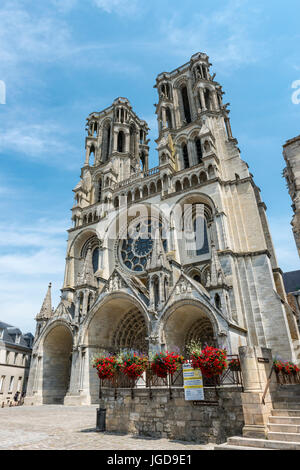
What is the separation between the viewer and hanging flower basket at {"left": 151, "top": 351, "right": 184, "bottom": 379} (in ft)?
31.2

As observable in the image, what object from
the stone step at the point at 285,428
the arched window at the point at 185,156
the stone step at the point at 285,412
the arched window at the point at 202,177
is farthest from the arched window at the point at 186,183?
the stone step at the point at 285,428

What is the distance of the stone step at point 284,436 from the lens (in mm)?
6098

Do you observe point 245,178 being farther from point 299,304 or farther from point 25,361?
point 25,361

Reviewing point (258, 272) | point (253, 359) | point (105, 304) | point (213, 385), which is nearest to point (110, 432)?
point (213, 385)

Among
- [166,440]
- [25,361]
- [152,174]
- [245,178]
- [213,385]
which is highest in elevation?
[152,174]

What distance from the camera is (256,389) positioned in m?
7.27

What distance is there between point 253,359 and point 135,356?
4302 millimetres

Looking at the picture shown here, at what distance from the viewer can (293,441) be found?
609 cm

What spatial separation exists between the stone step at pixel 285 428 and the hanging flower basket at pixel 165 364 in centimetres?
339

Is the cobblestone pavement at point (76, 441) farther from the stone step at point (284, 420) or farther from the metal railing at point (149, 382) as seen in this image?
the stone step at point (284, 420)

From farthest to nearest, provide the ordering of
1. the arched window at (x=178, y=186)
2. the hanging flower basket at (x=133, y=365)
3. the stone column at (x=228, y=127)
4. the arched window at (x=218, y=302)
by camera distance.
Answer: the stone column at (x=228, y=127) → the arched window at (x=178, y=186) → the arched window at (x=218, y=302) → the hanging flower basket at (x=133, y=365)
